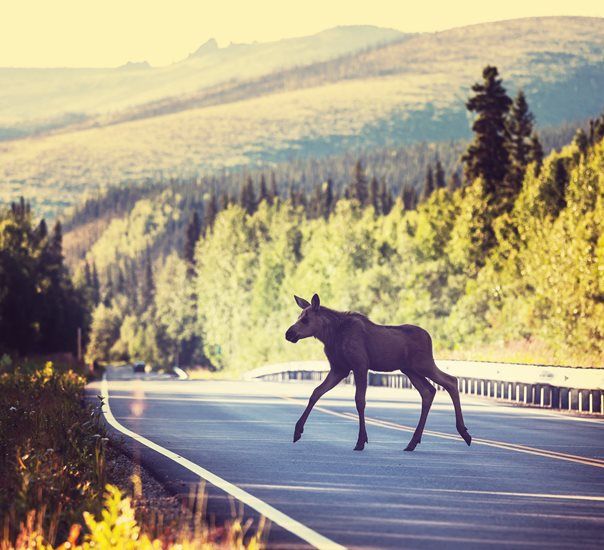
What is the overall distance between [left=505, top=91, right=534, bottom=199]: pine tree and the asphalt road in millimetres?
56627

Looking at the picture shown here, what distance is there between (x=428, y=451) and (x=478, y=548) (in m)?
6.82

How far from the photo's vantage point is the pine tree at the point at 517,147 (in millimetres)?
79812

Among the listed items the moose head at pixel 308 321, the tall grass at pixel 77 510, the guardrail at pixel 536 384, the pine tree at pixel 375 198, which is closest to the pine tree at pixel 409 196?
the pine tree at pixel 375 198

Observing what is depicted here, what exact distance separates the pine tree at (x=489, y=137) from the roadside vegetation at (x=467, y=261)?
3.2 inches

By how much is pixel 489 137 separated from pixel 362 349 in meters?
68.6

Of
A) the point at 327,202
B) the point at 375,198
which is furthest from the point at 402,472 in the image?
the point at 375,198

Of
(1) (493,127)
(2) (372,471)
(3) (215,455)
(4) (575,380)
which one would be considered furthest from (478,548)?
(1) (493,127)

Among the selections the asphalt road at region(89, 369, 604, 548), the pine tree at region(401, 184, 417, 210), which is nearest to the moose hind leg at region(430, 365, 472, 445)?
the asphalt road at region(89, 369, 604, 548)

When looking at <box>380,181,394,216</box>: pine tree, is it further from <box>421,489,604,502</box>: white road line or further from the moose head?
<box>421,489,604,502</box>: white road line

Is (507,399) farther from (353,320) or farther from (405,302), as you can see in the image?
(405,302)

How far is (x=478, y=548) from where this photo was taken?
28.4ft

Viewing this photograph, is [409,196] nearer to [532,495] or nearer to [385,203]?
[385,203]

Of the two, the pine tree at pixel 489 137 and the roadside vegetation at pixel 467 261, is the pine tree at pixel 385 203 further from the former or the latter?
the pine tree at pixel 489 137

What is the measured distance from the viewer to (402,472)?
513 inches
